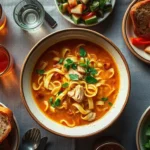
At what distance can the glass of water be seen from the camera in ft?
12.2

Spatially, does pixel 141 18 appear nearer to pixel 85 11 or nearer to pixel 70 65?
pixel 85 11

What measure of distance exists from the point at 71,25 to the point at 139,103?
3.11ft

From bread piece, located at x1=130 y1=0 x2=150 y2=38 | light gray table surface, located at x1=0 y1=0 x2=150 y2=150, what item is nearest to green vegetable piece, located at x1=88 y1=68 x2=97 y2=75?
light gray table surface, located at x1=0 y1=0 x2=150 y2=150

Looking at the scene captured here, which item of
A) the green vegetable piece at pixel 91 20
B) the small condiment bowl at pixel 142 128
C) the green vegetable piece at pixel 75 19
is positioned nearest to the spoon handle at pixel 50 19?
the green vegetable piece at pixel 75 19

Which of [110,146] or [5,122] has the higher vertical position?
[5,122]

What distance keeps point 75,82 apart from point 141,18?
83 cm

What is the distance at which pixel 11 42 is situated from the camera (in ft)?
12.4

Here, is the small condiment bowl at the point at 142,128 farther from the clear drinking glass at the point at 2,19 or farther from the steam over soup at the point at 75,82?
the clear drinking glass at the point at 2,19

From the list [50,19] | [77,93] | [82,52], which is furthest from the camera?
[50,19]

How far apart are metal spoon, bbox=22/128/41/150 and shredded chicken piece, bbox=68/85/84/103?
446 millimetres

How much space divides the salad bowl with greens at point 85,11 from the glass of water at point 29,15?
19 centimetres

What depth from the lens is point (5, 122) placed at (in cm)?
355

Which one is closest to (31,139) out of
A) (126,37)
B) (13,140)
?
(13,140)

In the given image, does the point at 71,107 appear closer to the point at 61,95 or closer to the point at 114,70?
the point at 61,95
